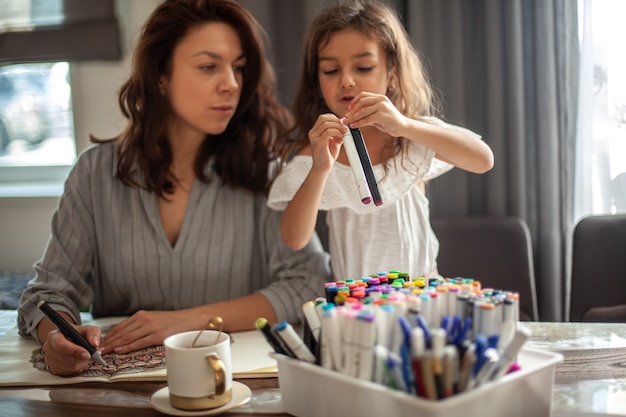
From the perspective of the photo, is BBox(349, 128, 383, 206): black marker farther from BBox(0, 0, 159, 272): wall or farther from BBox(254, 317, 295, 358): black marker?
BBox(0, 0, 159, 272): wall

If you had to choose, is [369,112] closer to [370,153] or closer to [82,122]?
[370,153]

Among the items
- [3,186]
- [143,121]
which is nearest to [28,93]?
[3,186]

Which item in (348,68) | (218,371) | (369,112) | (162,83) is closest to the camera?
(218,371)

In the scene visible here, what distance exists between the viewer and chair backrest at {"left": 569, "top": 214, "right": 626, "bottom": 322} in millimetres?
1850

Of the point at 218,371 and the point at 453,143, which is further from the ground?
the point at 453,143

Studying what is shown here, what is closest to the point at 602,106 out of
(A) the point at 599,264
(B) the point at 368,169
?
(A) the point at 599,264

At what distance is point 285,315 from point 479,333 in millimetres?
679

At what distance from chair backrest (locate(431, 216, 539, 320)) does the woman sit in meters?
0.53

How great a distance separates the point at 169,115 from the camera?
1.71 m

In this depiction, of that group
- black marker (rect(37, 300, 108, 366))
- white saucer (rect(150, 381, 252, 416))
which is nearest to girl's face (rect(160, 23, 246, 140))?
black marker (rect(37, 300, 108, 366))

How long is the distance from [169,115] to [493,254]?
963 millimetres

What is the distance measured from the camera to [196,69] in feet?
5.26

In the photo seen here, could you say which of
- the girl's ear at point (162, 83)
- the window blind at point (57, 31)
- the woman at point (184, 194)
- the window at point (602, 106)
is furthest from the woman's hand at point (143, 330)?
the window blind at point (57, 31)

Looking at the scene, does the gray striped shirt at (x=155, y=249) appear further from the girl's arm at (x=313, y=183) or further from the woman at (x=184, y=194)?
the girl's arm at (x=313, y=183)
